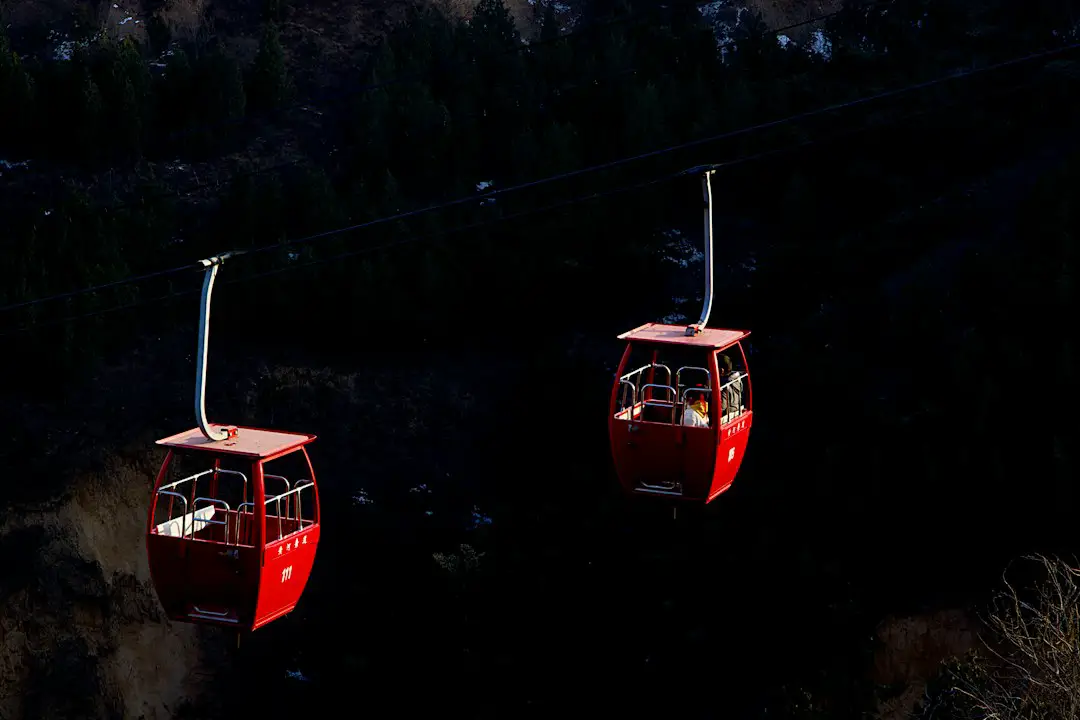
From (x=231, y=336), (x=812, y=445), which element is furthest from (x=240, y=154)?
(x=812, y=445)

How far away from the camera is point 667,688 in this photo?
24891mm

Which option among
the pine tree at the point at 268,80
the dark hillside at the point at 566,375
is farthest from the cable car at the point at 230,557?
the pine tree at the point at 268,80

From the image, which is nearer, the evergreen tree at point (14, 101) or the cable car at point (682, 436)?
the cable car at point (682, 436)

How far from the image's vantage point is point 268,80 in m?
38.4

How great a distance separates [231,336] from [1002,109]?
18468mm

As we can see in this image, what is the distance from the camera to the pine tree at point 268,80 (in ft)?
126

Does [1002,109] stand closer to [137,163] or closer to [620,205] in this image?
[620,205]

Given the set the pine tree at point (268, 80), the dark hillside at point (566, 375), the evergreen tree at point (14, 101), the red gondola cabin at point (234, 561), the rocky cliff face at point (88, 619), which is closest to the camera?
the red gondola cabin at point (234, 561)

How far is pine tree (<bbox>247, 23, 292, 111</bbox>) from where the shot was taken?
3838cm

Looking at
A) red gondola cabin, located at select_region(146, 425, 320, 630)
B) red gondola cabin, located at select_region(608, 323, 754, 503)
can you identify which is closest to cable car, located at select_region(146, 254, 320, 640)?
red gondola cabin, located at select_region(146, 425, 320, 630)

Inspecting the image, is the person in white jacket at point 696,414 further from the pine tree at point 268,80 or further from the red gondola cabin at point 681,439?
the pine tree at point 268,80

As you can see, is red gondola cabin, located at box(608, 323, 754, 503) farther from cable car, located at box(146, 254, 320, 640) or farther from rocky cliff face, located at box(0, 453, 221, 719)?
rocky cliff face, located at box(0, 453, 221, 719)

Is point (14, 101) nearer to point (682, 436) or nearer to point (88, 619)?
point (88, 619)

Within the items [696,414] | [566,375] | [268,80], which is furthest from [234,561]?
[268,80]
